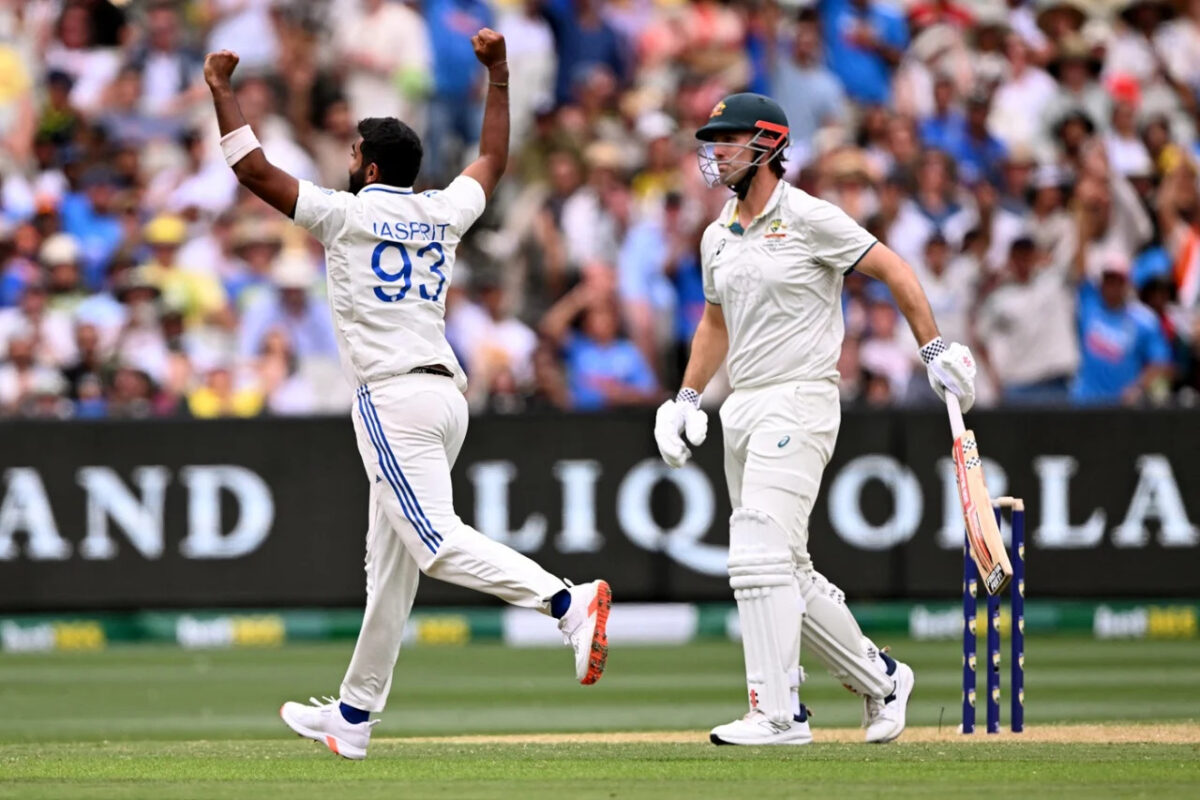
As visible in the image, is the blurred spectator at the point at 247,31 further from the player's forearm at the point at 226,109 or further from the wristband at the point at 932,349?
the wristband at the point at 932,349

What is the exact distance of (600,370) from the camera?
1409 centimetres

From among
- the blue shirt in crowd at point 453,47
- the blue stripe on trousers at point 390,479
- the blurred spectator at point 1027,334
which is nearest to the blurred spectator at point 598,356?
the blurred spectator at point 1027,334

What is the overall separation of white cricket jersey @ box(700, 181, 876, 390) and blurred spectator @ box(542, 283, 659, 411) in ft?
20.9

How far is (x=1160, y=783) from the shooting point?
250 inches

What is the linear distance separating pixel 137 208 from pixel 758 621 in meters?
8.78

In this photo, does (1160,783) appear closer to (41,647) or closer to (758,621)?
(758,621)

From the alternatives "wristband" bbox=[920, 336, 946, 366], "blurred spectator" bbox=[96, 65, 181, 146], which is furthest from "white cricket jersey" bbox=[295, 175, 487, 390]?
"blurred spectator" bbox=[96, 65, 181, 146]

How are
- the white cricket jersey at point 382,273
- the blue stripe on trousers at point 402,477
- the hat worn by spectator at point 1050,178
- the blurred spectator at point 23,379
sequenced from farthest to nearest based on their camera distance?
the hat worn by spectator at point 1050,178, the blurred spectator at point 23,379, the white cricket jersey at point 382,273, the blue stripe on trousers at point 402,477

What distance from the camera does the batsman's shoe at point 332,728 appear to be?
729 centimetres

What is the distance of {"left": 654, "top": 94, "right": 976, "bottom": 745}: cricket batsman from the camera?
291 inches

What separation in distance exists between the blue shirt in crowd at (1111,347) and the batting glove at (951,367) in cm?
703

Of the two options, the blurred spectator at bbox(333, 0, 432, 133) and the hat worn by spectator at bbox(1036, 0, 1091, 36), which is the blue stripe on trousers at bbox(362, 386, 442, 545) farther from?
the hat worn by spectator at bbox(1036, 0, 1091, 36)

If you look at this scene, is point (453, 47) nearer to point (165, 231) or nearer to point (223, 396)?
point (165, 231)

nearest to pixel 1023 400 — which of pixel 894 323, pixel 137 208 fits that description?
pixel 894 323
